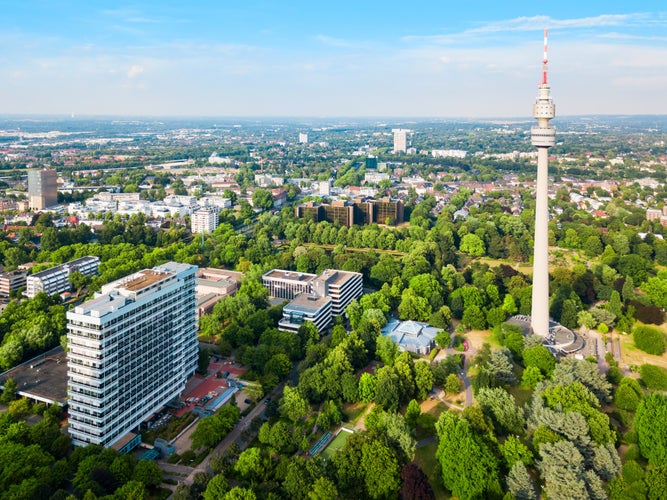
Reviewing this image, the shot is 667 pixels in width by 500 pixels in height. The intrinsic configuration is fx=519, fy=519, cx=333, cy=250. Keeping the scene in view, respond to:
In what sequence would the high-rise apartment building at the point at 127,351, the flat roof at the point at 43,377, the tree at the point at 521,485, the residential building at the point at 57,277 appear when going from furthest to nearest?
Result: the residential building at the point at 57,277, the flat roof at the point at 43,377, the high-rise apartment building at the point at 127,351, the tree at the point at 521,485

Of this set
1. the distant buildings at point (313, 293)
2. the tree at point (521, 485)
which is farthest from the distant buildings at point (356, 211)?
the tree at point (521, 485)

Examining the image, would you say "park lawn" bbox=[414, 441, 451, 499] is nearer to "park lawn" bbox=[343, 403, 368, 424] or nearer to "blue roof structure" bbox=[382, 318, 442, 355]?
"park lawn" bbox=[343, 403, 368, 424]

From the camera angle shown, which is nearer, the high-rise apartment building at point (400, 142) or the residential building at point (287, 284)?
the residential building at point (287, 284)

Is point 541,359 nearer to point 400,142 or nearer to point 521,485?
point 521,485

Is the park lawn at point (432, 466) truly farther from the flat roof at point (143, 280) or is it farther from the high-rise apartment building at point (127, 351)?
the flat roof at point (143, 280)

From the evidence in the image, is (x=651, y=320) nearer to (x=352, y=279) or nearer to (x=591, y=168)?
(x=352, y=279)

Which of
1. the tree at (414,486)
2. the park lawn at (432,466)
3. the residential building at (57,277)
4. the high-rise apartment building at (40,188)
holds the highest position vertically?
the high-rise apartment building at (40,188)

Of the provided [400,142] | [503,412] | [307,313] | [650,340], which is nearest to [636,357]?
[650,340]

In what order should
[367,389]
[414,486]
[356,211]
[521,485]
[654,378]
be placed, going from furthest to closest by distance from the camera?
1. [356,211]
2. [654,378]
3. [367,389]
4. [521,485]
5. [414,486]

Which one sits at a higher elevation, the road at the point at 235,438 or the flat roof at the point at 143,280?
the flat roof at the point at 143,280
